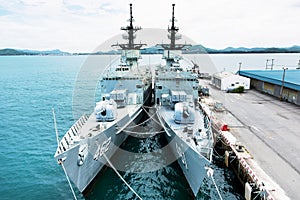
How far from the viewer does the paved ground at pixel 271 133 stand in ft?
38.1

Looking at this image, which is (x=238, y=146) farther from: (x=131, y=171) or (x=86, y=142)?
(x=86, y=142)

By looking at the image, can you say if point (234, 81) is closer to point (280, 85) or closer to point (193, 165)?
point (280, 85)

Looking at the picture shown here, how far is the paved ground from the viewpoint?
11.6 metres

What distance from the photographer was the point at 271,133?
16688 mm

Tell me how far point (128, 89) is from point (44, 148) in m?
8.52

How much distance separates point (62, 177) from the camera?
14281 millimetres

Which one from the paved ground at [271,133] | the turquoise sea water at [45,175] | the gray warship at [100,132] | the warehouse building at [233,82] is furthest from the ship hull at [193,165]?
the warehouse building at [233,82]

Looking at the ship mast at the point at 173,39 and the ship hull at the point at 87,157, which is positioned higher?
the ship mast at the point at 173,39

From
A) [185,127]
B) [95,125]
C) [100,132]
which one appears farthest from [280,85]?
[100,132]

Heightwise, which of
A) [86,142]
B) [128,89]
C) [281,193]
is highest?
[128,89]

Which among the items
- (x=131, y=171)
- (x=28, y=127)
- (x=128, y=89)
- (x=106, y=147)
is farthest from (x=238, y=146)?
(x=28, y=127)

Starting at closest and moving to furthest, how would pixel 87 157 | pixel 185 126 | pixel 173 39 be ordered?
1. pixel 87 157
2. pixel 185 126
3. pixel 173 39

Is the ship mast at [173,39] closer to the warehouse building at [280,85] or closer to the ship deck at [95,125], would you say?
the warehouse building at [280,85]

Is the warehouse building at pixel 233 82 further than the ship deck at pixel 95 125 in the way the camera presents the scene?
Yes
